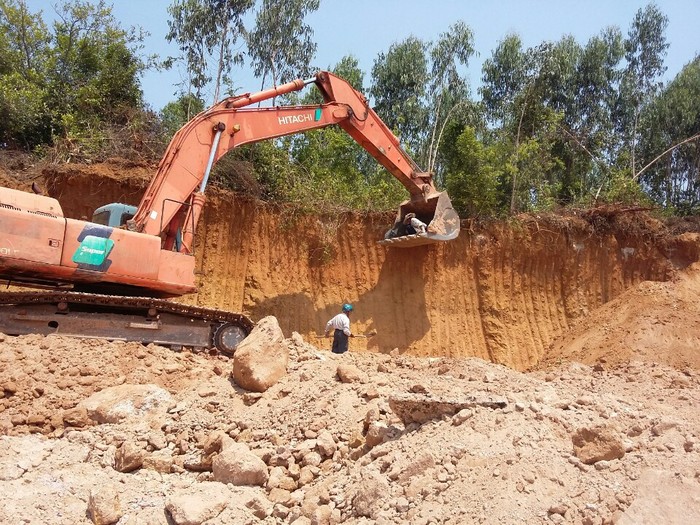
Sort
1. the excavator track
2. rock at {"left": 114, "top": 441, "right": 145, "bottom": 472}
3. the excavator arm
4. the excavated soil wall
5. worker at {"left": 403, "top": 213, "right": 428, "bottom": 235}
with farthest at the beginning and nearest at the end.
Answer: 1. the excavated soil wall
2. worker at {"left": 403, "top": 213, "right": 428, "bottom": 235}
3. the excavator arm
4. the excavator track
5. rock at {"left": 114, "top": 441, "right": 145, "bottom": 472}

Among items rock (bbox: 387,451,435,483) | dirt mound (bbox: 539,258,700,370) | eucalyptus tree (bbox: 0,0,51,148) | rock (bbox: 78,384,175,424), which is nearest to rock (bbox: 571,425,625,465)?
rock (bbox: 387,451,435,483)

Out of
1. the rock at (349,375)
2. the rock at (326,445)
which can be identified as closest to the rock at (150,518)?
the rock at (326,445)

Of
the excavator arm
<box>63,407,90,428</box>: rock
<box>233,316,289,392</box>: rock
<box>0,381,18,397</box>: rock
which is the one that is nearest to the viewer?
<box>63,407,90,428</box>: rock

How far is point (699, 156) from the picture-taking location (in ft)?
73.0

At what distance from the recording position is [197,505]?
509 cm

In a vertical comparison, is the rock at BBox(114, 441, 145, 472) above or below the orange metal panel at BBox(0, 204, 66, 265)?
below

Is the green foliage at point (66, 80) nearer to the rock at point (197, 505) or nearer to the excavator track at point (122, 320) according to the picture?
the excavator track at point (122, 320)

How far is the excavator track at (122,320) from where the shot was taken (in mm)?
8453

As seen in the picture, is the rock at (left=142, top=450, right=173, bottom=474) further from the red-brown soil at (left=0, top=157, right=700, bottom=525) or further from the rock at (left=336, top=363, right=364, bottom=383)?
the rock at (left=336, top=363, right=364, bottom=383)

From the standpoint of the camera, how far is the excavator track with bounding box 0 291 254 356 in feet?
27.7

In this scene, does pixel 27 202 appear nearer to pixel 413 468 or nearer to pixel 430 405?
pixel 430 405

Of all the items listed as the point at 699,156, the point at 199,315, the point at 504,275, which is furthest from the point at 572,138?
the point at 199,315

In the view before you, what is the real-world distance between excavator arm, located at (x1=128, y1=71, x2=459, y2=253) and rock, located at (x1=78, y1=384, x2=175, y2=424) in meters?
2.66

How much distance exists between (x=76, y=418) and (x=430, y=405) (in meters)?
3.58
